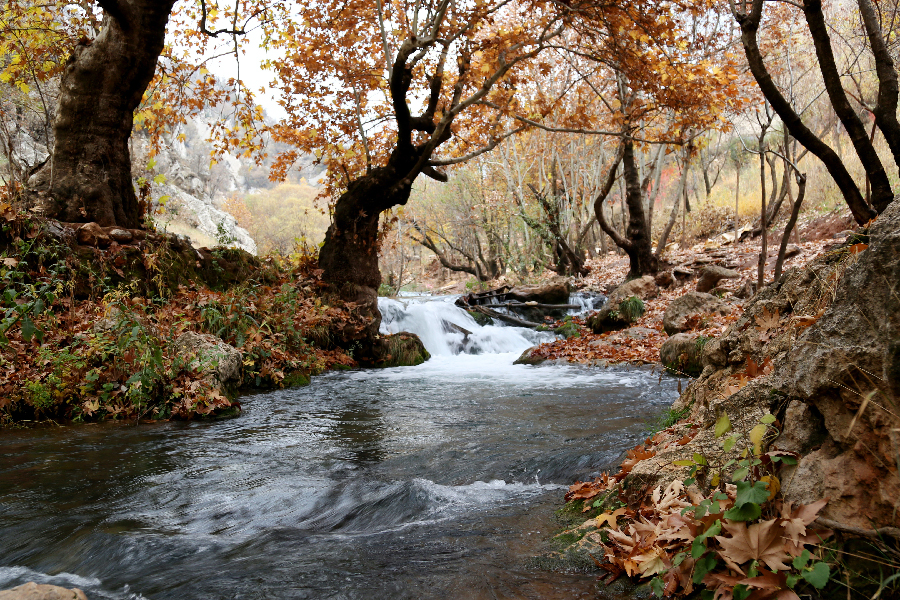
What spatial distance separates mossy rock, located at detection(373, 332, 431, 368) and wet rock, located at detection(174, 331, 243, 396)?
420 cm

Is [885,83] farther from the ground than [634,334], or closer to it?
farther from the ground

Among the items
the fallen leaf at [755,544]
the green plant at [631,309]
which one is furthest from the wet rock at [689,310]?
the fallen leaf at [755,544]

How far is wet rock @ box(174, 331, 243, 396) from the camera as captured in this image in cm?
Answer: 666

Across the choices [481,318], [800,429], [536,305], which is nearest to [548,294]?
[536,305]

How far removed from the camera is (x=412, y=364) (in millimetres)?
11727

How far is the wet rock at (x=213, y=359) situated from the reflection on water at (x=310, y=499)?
20.9 inches

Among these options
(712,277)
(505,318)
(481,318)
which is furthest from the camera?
(481,318)

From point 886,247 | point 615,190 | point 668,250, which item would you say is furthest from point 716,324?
point 615,190

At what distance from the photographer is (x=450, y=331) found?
46.2ft

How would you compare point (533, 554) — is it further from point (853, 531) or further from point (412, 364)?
point (412, 364)

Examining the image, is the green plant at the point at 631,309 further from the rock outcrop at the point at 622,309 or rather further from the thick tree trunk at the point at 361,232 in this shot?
the thick tree trunk at the point at 361,232

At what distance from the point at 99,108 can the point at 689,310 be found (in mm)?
10787

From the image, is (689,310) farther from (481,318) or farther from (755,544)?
(755,544)

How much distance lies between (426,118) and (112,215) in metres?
6.01
